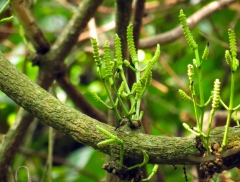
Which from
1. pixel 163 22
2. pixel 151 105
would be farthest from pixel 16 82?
Result: pixel 163 22

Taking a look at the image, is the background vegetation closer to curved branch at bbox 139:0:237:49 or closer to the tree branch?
curved branch at bbox 139:0:237:49

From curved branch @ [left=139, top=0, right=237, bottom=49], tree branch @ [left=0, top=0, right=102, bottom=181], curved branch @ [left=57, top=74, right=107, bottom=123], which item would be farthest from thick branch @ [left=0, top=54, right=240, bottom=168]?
curved branch @ [left=139, top=0, right=237, bottom=49]

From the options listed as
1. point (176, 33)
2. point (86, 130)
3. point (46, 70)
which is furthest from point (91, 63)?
point (86, 130)

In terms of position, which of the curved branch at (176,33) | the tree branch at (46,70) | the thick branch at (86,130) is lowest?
the thick branch at (86,130)

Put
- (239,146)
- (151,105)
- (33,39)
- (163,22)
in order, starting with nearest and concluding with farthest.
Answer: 1. (239,146)
2. (33,39)
3. (151,105)
4. (163,22)

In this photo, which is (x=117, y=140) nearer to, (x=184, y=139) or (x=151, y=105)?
(x=184, y=139)

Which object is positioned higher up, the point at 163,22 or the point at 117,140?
the point at 163,22

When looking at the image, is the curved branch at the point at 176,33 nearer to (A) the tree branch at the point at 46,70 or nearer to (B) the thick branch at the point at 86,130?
(A) the tree branch at the point at 46,70

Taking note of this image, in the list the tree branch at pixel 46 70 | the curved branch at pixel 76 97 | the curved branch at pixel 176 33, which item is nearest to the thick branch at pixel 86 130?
the tree branch at pixel 46 70
